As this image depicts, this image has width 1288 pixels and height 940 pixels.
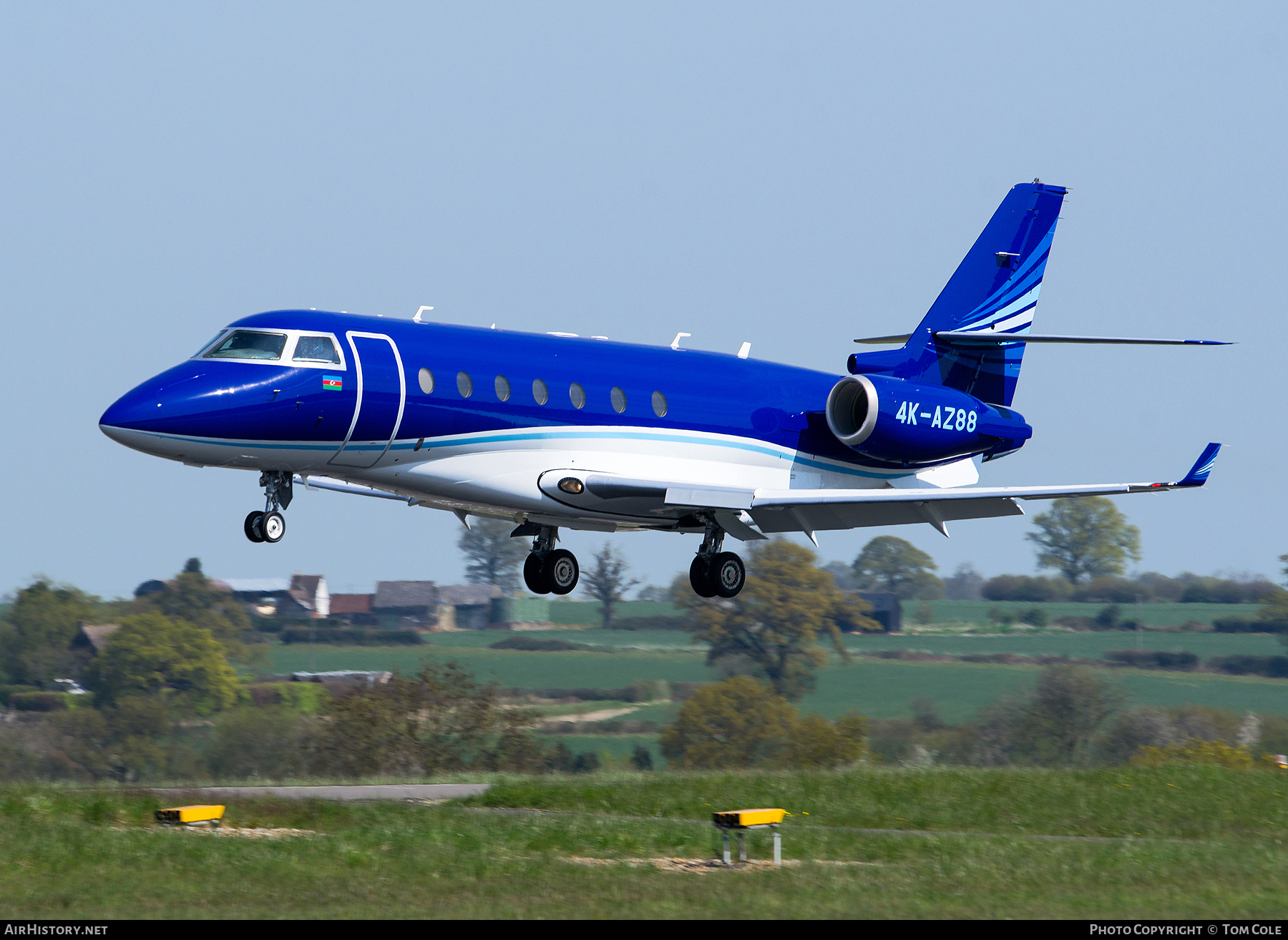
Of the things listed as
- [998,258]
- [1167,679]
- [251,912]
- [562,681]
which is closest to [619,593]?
[562,681]

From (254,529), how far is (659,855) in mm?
6513

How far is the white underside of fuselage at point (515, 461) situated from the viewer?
19484mm

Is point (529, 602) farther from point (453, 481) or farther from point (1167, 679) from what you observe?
point (453, 481)

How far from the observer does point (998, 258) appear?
28.2 meters

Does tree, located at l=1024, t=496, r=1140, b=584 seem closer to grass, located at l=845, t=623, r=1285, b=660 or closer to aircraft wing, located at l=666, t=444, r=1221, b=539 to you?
grass, located at l=845, t=623, r=1285, b=660

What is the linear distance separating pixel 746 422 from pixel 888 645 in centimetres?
4705

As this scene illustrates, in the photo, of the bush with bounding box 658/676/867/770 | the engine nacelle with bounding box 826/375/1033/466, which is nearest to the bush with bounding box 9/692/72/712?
the bush with bounding box 658/676/867/770

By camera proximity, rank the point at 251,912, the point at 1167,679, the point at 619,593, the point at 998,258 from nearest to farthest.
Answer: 1. the point at 251,912
2. the point at 998,258
3. the point at 1167,679
4. the point at 619,593

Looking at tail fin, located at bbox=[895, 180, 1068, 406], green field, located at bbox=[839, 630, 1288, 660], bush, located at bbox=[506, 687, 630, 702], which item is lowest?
bush, located at bbox=[506, 687, 630, 702]

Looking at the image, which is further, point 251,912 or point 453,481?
point 453,481

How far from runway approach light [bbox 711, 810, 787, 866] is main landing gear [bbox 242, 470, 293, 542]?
22.5ft

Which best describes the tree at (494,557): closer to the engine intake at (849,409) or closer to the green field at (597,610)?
the green field at (597,610)

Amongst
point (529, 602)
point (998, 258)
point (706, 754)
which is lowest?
point (706, 754)

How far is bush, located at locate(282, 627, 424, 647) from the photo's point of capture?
72688 mm
